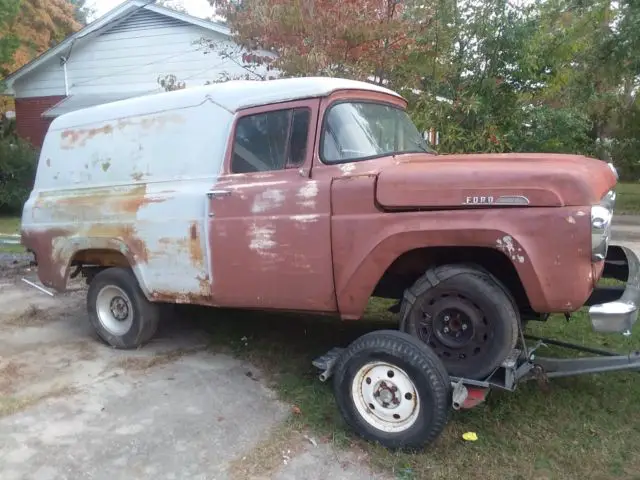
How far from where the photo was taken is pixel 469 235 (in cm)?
368

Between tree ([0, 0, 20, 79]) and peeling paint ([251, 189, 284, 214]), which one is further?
tree ([0, 0, 20, 79])

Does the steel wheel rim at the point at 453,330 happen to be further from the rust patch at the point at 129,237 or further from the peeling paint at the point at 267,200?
the rust patch at the point at 129,237

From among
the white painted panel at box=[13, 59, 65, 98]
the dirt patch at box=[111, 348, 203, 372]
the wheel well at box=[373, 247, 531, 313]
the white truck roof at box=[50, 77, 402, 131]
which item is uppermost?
A: the white painted panel at box=[13, 59, 65, 98]

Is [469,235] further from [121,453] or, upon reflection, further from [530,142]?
[530,142]

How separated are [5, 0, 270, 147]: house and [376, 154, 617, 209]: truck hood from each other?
11565 millimetres

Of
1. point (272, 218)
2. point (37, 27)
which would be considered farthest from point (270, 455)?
point (37, 27)

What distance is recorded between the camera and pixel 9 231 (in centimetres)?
1420

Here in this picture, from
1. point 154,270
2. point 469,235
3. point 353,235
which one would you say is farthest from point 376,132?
point 154,270

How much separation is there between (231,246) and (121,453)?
1649mm

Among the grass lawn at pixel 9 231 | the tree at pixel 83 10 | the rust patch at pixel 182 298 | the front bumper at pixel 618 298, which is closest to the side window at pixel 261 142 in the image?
the rust patch at pixel 182 298

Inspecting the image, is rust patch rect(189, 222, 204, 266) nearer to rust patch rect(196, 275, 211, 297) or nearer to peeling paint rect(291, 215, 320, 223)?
rust patch rect(196, 275, 211, 297)

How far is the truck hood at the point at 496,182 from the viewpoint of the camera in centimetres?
348

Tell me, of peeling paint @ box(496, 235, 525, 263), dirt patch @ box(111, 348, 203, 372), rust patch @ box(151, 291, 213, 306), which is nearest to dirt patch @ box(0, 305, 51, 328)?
dirt patch @ box(111, 348, 203, 372)

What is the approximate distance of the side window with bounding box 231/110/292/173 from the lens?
15.1 feet
